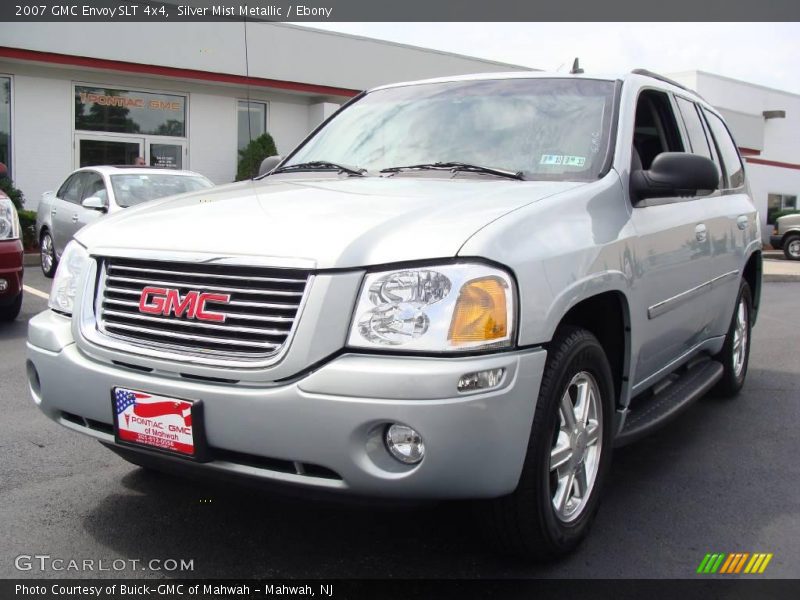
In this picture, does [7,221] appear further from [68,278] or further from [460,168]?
[460,168]

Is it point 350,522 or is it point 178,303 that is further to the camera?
point 350,522

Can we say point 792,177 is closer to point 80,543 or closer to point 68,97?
point 68,97

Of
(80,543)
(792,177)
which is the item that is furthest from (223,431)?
(792,177)

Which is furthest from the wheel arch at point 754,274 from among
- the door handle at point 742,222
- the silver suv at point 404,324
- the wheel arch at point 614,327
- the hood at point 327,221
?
the hood at point 327,221

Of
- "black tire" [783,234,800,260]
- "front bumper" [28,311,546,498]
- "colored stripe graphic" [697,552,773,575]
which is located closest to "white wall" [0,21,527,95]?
"black tire" [783,234,800,260]

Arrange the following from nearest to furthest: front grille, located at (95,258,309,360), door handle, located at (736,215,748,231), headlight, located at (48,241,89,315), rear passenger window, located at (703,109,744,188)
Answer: front grille, located at (95,258,309,360), headlight, located at (48,241,89,315), door handle, located at (736,215,748,231), rear passenger window, located at (703,109,744,188)

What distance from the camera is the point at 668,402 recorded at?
4.01 m

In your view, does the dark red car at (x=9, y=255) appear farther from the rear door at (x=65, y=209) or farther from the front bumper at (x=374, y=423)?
the front bumper at (x=374, y=423)

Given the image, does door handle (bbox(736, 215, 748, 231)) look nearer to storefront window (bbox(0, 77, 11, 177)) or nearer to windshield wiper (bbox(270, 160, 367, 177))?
windshield wiper (bbox(270, 160, 367, 177))

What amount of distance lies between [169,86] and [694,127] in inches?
617

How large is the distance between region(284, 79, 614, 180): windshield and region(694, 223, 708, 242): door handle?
2.69ft

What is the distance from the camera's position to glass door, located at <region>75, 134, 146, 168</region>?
17.4 meters

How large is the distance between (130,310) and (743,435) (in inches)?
137

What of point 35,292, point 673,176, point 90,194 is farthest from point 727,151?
point 90,194
